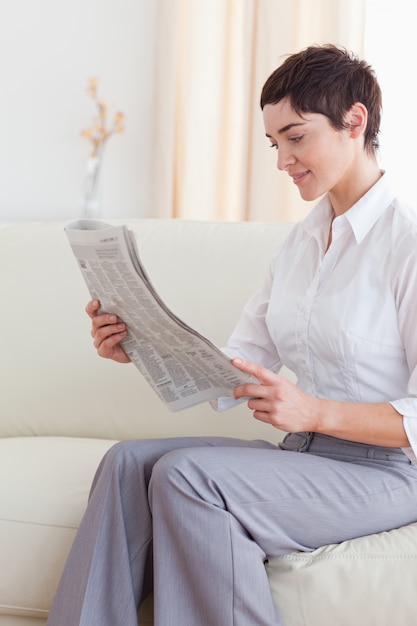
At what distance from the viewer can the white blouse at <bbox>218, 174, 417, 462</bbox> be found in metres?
1.32

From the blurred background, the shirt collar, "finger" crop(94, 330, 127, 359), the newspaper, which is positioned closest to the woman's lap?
the newspaper

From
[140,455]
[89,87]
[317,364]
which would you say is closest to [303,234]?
[317,364]

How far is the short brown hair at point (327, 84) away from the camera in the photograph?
1.40 metres

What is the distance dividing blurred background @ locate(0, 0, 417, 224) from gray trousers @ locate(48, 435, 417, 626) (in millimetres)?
1443

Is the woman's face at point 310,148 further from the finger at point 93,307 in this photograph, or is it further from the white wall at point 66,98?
the white wall at point 66,98

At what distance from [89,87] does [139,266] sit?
6.13 feet

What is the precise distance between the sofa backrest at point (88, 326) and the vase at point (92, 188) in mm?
804

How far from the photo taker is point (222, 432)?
1911mm

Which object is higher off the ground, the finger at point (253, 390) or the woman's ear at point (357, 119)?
the woman's ear at point (357, 119)

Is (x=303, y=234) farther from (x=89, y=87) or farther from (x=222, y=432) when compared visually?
(x=89, y=87)

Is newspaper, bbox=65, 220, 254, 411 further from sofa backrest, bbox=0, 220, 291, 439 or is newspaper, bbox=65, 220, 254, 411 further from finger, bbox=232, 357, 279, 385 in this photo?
sofa backrest, bbox=0, 220, 291, 439

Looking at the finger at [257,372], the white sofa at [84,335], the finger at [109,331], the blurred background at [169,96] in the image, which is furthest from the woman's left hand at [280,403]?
the blurred background at [169,96]

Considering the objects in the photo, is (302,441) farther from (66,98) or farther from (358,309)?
(66,98)

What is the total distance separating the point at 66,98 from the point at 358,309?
1.90 m
